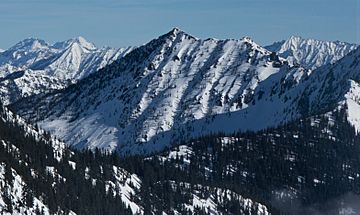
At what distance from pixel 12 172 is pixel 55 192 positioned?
45.1 ft

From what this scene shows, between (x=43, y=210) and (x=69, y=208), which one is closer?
(x=43, y=210)

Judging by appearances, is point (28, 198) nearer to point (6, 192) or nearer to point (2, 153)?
point (6, 192)

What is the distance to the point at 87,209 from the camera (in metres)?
199

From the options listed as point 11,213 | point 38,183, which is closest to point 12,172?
point 38,183

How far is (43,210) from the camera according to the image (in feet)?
593

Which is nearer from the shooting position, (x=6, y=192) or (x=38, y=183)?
(x=6, y=192)

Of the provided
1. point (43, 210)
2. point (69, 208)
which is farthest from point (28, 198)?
point (69, 208)

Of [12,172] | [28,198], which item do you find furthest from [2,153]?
[28,198]

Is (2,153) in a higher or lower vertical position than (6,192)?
higher

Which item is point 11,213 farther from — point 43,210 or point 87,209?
point 87,209

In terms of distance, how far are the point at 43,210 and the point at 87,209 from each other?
66.7 feet

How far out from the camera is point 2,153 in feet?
640

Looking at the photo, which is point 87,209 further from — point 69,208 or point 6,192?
point 6,192

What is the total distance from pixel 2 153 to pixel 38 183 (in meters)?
13.4
